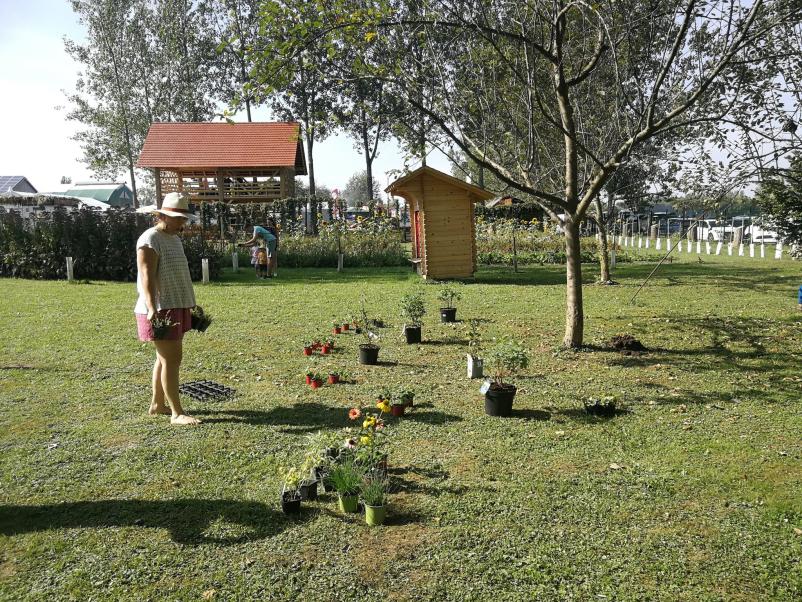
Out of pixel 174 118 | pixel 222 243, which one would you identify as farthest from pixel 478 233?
pixel 174 118

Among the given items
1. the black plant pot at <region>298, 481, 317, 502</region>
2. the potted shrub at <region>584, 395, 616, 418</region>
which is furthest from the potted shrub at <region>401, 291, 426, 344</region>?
the black plant pot at <region>298, 481, 317, 502</region>

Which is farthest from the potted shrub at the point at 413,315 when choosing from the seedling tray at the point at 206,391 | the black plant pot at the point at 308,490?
the black plant pot at the point at 308,490

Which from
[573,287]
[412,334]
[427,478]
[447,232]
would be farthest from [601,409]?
[447,232]

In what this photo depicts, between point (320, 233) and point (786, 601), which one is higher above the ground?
point (320, 233)

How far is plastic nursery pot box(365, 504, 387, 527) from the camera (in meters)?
3.79

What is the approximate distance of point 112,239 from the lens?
1775cm

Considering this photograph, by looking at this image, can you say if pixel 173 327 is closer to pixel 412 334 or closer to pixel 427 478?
pixel 427 478

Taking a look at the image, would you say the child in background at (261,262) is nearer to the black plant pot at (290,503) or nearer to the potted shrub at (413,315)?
the potted shrub at (413,315)

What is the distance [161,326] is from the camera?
5.22 m

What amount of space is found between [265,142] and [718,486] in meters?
30.0

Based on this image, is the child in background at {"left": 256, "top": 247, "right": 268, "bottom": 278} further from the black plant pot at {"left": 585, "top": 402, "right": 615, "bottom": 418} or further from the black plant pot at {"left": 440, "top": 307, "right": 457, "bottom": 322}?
the black plant pot at {"left": 585, "top": 402, "right": 615, "bottom": 418}

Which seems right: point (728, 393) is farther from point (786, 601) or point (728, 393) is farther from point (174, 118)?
point (174, 118)

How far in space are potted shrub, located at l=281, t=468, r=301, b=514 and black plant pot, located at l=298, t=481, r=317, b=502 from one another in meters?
0.10

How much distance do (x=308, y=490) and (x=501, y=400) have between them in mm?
2303
